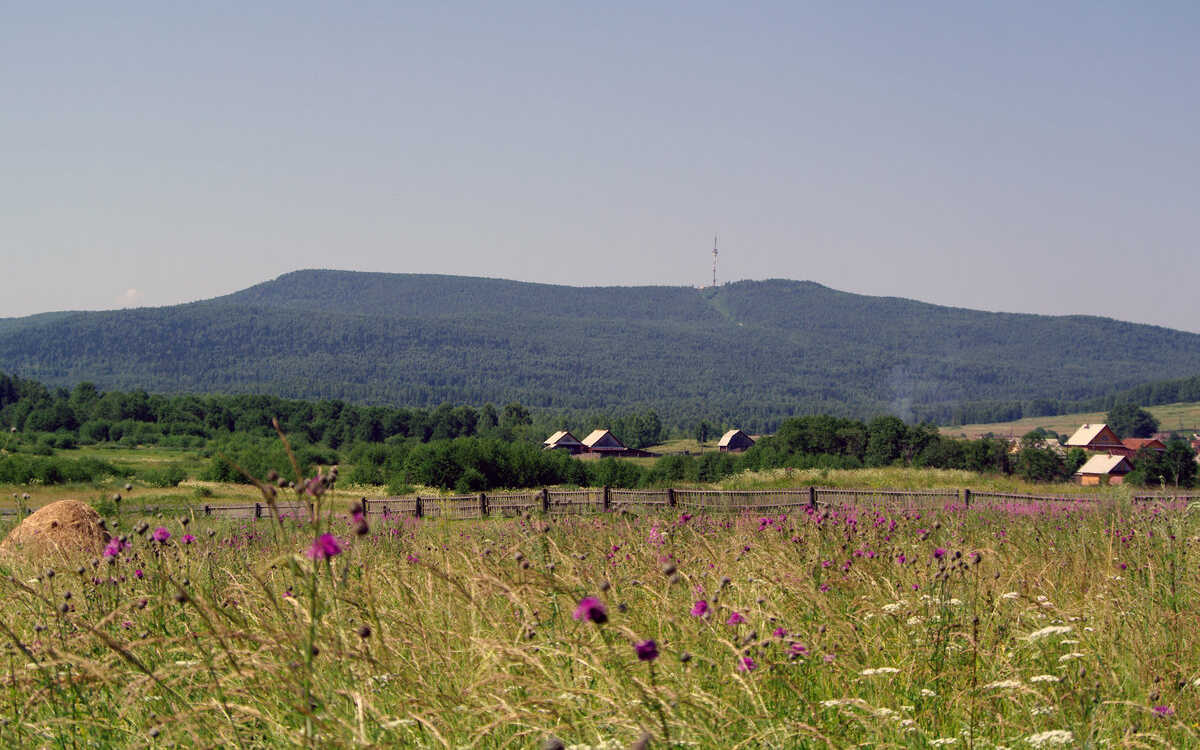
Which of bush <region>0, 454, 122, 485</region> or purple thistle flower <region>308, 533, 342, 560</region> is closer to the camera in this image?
purple thistle flower <region>308, 533, 342, 560</region>

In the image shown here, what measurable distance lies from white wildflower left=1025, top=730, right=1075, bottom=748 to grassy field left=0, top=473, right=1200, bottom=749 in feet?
0.06

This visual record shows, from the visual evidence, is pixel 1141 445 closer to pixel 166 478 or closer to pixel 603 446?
pixel 603 446

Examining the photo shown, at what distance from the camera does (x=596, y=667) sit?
3.19 metres

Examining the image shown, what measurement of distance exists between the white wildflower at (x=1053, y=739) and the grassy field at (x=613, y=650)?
19mm

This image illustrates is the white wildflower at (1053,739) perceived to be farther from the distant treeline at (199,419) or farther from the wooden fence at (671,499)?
the distant treeline at (199,419)

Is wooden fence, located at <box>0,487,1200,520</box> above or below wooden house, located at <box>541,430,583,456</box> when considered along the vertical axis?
above

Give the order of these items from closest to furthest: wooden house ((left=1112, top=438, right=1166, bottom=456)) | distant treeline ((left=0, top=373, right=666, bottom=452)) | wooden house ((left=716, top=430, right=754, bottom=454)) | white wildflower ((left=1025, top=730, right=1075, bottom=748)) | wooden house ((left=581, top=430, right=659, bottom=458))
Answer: white wildflower ((left=1025, top=730, right=1075, bottom=748)), wooden house ((left=1112, top=438, right=1166, bottom=456)), distant treeline ((left=0, top=373, right=666, bottom=452)), wooden house ((left=716, top=430, right=754, bottom=454)), wooden house ((left=581, top=430, right=659, bottom=458))

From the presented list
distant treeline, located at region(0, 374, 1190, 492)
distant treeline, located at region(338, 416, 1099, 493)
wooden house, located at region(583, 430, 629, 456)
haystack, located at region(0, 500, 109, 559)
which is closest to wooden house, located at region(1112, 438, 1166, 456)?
distant treeline, located at region(0, 374, 1190, 492)

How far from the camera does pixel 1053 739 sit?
130 inches

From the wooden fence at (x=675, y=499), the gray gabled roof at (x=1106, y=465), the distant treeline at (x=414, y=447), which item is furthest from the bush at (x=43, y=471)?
the gray gabled roof at (x=1106, y=465)

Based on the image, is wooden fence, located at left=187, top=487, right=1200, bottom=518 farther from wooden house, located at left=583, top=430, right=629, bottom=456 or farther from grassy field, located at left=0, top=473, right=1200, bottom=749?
wooden house, located at left=583, top=430, right=629, bottom=456

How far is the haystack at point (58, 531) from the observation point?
9188 mm

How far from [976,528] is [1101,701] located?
644 centimetres

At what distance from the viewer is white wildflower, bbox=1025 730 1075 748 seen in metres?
3.27
